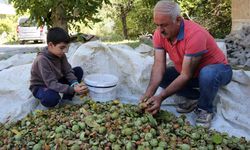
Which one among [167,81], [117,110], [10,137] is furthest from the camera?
[167,81]

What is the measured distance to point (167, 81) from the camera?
11.6ft

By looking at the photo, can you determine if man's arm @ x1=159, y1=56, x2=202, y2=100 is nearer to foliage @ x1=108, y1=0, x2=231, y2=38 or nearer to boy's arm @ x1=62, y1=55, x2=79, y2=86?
boy's arm @ x1=62, y1=55, x2=79, y2=86

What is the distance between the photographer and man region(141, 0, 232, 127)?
9.51ft

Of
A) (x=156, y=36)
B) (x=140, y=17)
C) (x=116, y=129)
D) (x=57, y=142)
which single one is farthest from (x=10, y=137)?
(x=140, y=17)

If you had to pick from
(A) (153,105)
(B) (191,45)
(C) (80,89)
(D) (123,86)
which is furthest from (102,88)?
(B) (191,45)

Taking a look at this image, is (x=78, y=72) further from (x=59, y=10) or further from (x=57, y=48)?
(x=59, y=10)

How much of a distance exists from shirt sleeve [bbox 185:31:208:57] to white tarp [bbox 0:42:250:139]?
696 mm

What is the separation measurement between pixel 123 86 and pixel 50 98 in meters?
0.86

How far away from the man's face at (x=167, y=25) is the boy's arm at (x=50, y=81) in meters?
0.94

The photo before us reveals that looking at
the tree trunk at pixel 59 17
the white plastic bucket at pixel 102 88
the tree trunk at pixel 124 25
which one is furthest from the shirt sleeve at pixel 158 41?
the tree trunk at pixel 124 25

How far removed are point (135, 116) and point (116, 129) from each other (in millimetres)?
268

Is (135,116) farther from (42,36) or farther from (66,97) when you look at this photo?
(42,36)

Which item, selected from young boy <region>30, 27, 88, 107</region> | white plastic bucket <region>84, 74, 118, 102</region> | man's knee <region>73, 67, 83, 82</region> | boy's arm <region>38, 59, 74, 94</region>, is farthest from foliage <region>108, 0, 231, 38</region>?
boy's arm <region>38, 59, 74, 94</region>

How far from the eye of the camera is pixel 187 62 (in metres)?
2.97
